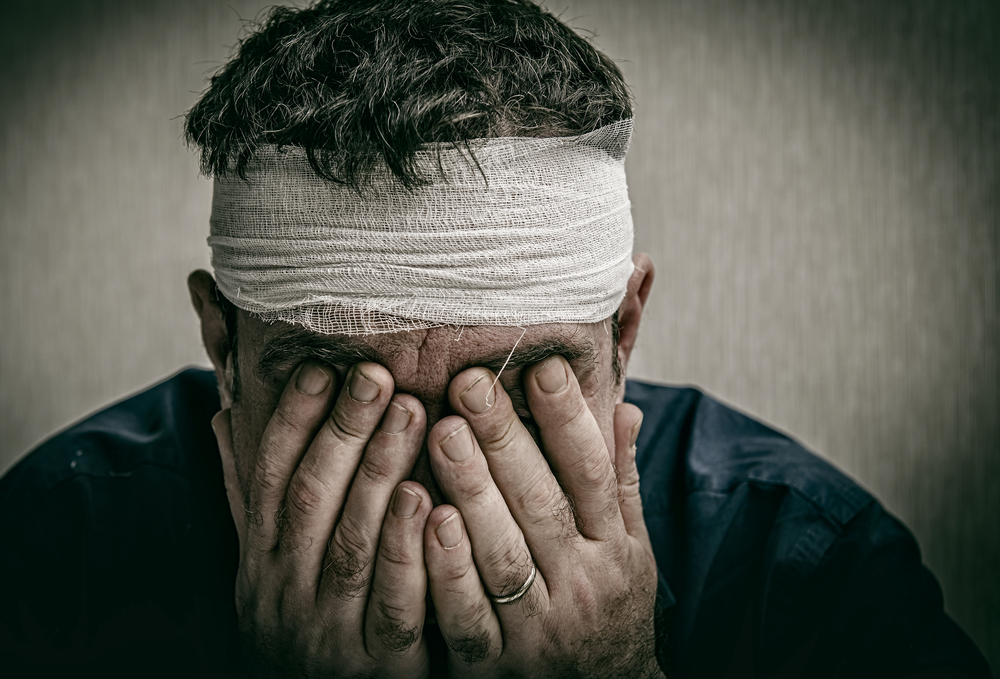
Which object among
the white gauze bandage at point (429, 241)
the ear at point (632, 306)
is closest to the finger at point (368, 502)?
the white gauze bandage at point (429, 241)

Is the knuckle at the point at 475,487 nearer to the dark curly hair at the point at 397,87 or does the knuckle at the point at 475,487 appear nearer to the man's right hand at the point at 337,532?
the man's right hand at the point at 337,532

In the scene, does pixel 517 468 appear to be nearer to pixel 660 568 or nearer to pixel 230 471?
pixel 230 471

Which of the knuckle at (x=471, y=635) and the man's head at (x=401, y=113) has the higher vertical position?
the man's head at (x=401, y=113)

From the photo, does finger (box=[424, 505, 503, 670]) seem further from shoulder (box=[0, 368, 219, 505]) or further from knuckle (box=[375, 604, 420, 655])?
shoulder (box=[0, 368, 219, 505])

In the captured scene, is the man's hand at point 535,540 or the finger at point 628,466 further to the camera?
the finger at point 628,466

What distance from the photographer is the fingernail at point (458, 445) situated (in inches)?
26.3

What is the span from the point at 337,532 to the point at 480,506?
7.0 inches

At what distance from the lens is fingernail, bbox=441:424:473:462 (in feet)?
2.19

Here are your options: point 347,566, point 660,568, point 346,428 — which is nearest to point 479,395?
point 346,428

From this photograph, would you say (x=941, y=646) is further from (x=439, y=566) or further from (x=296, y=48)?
(x=296, y=48)

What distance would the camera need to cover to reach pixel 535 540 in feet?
2.47

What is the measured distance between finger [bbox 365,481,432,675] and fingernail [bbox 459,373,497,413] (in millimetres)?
115

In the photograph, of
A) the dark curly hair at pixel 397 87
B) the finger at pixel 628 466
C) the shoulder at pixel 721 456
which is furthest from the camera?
the shoulder at pixel 721 456

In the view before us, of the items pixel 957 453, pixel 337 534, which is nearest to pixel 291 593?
pixel 337 534
